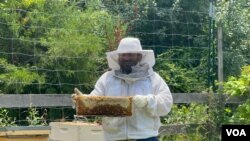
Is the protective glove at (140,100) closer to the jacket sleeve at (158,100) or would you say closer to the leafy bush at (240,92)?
the jacket sleeve at (158,100)

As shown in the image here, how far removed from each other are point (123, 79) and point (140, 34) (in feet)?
10.1

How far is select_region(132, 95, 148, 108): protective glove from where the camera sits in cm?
509

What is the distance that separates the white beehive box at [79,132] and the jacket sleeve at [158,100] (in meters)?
0.72

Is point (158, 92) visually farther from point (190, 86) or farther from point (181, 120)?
point (190, 86)

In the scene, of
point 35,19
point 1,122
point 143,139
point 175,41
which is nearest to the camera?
point 143,139

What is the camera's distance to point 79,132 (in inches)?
226

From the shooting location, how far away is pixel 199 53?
9133mm

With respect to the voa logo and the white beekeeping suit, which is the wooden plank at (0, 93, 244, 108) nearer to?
the white beekeeping suit

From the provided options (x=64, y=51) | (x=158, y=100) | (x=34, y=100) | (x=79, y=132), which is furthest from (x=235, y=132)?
(x=64, y=51)

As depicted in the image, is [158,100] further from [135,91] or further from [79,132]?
[79,132]

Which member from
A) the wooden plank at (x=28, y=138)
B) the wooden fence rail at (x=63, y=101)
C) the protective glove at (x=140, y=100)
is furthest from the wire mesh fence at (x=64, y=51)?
the protective glove at (x=140, y=100)

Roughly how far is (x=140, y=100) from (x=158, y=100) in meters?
0.20

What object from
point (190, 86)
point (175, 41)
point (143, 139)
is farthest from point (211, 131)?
point (143, 139)

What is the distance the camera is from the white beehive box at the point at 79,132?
5.74 meters
